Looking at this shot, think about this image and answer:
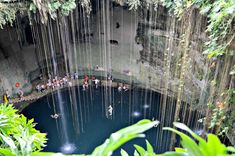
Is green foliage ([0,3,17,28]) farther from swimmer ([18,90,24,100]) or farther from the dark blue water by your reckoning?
swimmer ([18,90,24,100])

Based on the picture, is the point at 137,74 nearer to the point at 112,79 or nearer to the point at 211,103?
the point at 112,79

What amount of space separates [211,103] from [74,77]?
502cm

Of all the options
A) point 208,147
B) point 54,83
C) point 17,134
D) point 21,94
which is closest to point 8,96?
point 21,94

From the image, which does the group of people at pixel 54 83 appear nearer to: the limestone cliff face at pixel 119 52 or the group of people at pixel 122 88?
the limestone cliff face at pixel 119 52

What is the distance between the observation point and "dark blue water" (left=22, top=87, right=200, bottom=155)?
4.79 meters

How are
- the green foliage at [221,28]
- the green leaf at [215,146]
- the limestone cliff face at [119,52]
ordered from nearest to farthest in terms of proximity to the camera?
the green leaf at [215,146] → the green foliage at [221,28] → the limestone cliff face at [119,52]

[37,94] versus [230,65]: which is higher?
[230,65]

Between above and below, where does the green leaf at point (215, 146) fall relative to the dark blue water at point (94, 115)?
above

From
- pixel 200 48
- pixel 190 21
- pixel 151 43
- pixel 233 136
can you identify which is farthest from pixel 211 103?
pixel 151 43

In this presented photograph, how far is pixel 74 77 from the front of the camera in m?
7.06

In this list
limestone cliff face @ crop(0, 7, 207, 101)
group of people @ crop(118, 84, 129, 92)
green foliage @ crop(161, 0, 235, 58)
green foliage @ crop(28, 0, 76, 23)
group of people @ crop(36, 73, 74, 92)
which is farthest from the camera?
group of people @ crop(118, 84, 129, 92)

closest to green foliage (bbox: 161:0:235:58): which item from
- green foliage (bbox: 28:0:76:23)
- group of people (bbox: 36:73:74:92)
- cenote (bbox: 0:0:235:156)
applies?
cenote (bbox: 0:0:235:156)

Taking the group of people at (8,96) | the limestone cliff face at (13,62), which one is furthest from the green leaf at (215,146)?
the limestone cliff face at (13,62)

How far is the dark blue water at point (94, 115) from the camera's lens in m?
4.79
